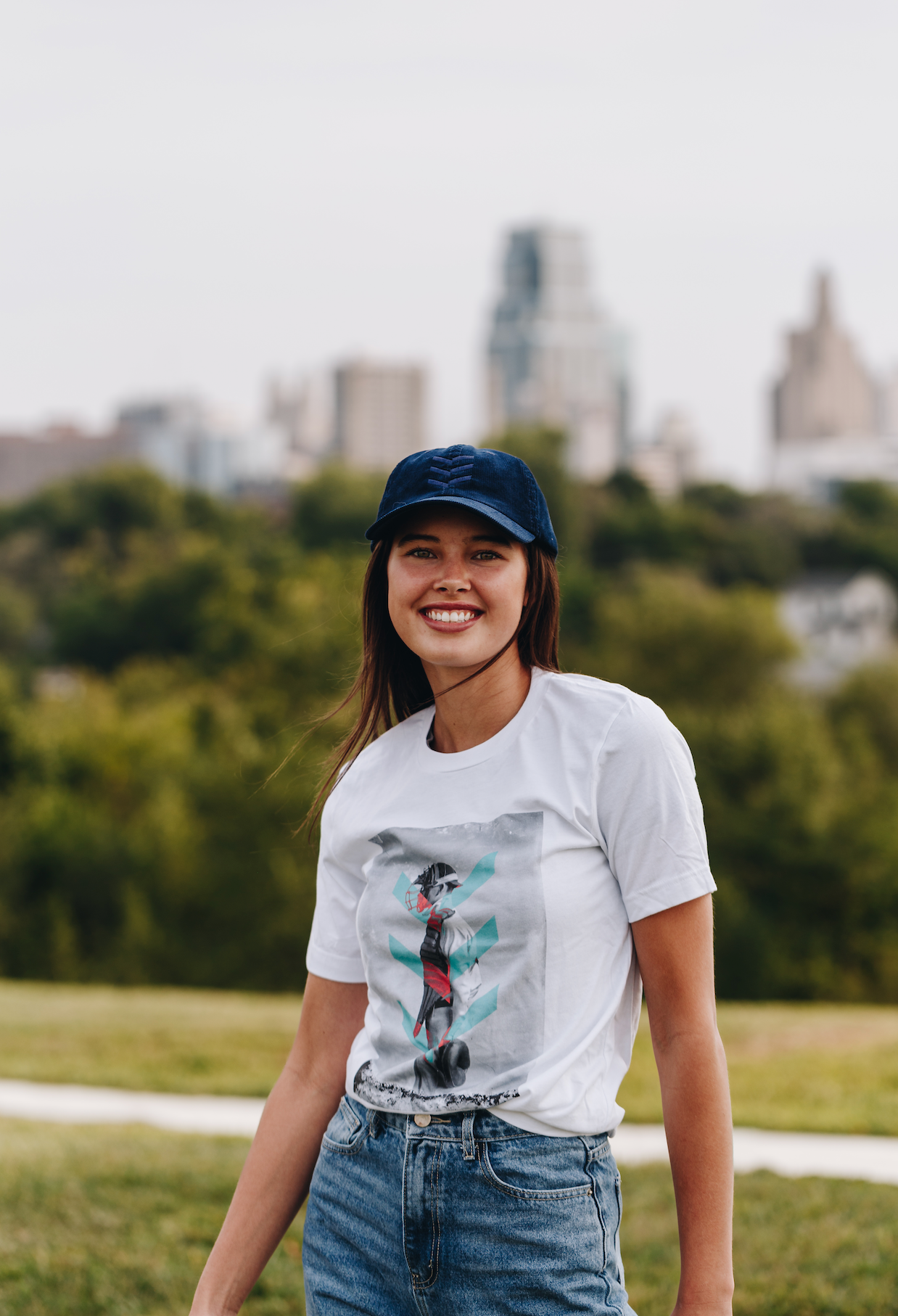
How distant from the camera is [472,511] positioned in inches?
72.8

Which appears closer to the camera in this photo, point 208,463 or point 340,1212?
point 340,1212

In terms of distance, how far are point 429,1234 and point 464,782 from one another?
1.88 ft

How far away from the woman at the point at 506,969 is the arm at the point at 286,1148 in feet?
0.35

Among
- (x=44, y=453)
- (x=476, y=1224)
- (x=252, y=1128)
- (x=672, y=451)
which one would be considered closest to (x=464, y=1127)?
(x=476, y=1224)

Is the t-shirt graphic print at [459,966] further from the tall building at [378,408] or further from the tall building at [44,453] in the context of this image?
the tall building at [378,408]

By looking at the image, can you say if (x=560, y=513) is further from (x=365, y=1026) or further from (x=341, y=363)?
(x=341, y=363)

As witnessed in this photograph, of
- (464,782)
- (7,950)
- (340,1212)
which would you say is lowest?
(7,950)

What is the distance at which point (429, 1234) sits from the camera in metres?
1.73

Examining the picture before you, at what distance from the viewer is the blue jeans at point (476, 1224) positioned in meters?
1.69

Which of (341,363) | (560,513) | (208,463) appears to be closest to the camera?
(560,513)

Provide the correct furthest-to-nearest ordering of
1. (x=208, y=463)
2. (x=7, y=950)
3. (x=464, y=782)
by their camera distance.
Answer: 1. (x=208, y=463)
2. (x=7, y=950)
3. (x=464, y=782)

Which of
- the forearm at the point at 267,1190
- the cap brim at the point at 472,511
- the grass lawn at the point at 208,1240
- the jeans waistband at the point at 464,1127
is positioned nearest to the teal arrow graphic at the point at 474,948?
the jeans waistband at the point at 464,1127

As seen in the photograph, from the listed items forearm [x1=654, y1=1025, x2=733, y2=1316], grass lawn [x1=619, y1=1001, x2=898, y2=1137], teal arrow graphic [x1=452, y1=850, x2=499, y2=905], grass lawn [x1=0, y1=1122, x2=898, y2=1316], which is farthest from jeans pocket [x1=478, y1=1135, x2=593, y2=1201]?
grass lawn [x1=619, y1=1001, x2=898, y2=1137]

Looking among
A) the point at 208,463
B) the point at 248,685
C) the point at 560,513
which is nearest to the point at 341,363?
the point at 208,463
